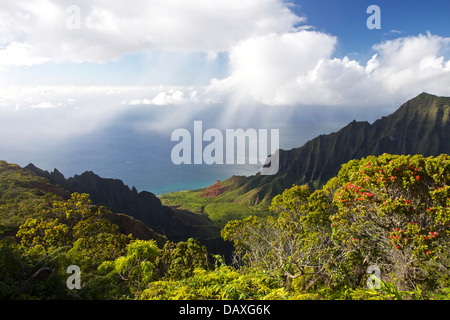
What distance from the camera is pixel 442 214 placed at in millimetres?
7879

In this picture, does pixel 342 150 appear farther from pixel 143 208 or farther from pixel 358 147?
pixel 143 208

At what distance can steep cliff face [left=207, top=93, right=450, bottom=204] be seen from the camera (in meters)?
164

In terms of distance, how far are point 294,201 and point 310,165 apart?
592ft

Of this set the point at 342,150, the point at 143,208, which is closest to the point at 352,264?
the point at 143,208

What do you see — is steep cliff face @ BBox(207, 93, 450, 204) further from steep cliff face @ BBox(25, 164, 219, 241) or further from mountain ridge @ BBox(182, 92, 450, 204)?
steep cliff face @ BBox(25, 164, 219, 241)

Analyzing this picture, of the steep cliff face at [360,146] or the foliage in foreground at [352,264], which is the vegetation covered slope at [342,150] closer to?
the steep cliff face at [360,146]

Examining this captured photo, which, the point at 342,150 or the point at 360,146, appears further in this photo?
the point at 342,150

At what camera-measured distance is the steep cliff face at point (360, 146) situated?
163500 millimetres

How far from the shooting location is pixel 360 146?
7308 inches

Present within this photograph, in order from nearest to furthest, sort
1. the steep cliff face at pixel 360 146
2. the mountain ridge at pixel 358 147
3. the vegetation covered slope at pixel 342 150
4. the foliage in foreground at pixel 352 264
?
the foliage in foreground at pixel 352 264 < the vegetation covered slope at pixel 342 150 < the steep cliff face at pixel 360 146 < the mountain ridge at pixel 358 147

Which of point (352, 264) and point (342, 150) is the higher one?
point (342, 150)

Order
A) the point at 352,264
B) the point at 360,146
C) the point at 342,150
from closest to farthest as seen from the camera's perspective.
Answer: the point at 352,264, the point at 360,146, the point at 342,150

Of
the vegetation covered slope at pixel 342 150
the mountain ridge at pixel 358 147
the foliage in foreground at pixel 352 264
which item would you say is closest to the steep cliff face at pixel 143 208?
the vegetation covered slope at pixel 342 150
